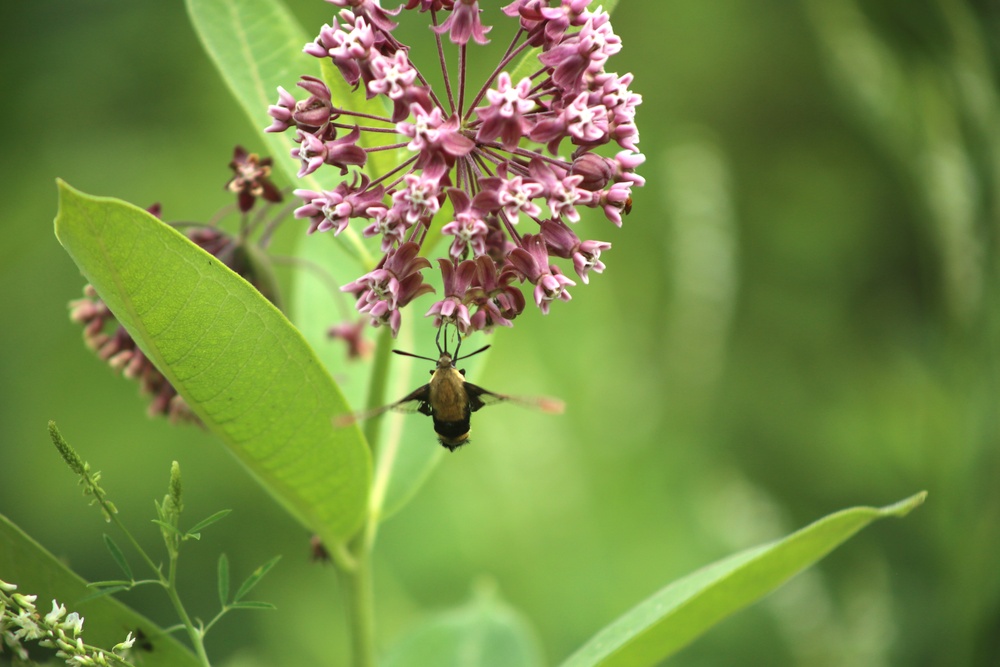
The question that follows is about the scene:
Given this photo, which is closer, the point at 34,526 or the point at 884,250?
the point at 34,526

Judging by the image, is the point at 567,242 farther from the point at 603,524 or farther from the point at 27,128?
the point at 27,128

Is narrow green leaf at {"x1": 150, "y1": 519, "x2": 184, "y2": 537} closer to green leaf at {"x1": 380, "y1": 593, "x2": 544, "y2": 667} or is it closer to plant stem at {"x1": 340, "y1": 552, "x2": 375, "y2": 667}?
plant stem at {"x1": 340, "y1": 552, "x2": 375, "y2": 667}

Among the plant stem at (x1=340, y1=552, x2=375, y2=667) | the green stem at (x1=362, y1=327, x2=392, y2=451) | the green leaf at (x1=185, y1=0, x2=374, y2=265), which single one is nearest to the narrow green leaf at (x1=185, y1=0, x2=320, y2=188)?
the green leaf at (x1=185, y1=0, x2=374, y2=265)

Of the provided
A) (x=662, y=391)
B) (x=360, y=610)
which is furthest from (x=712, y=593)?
(x=662, y=391)

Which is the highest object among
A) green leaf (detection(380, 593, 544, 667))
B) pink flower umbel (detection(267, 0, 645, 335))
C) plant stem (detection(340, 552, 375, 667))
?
pink flower umbel (detection(267, 0, 645, 335))

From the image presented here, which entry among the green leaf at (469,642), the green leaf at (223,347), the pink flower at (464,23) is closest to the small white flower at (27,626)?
the green leaf at (223,347)

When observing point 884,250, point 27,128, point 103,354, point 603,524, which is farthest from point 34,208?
point 884,250
